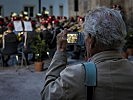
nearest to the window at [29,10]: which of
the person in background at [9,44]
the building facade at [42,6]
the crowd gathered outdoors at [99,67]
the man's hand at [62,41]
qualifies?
the building facade at [42,6]

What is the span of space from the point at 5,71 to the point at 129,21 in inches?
386

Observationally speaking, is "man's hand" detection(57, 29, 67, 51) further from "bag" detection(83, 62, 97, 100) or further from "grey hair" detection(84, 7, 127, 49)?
"bag" detection(83, 62, 97, 100)

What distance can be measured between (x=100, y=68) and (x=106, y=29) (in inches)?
8.6

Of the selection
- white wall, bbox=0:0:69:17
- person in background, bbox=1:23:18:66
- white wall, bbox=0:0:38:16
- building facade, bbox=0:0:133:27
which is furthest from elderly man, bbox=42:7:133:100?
white wall, bbox=0:0:38:16

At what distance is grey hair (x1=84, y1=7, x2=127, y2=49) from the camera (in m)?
2.41

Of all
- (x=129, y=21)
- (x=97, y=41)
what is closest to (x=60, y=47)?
(x=97, y=41)

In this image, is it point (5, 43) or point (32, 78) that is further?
point (5, 43)

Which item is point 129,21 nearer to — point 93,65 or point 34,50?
point 34,50

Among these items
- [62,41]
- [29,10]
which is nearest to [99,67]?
[62,41]

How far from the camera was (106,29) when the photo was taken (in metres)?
2.41

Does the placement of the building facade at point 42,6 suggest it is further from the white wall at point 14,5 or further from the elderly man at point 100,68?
the elderly man at point 100,68

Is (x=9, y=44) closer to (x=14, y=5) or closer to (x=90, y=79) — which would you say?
(x=90, y=79)

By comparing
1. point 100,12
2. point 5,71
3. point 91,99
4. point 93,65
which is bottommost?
point 5,71

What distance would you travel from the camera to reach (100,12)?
97.4 inches
